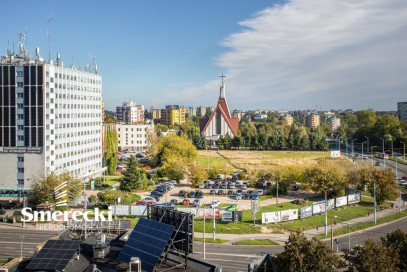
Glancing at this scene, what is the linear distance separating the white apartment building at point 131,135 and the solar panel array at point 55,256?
9251 centimetres

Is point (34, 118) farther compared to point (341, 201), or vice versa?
point (34, 118)

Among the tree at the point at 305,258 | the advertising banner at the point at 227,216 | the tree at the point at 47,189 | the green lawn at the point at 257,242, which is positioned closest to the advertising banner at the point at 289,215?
the advertising banner at the point at 227,216

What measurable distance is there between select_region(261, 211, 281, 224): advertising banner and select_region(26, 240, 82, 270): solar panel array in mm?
26997

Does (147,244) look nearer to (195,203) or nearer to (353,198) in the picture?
(195,203)

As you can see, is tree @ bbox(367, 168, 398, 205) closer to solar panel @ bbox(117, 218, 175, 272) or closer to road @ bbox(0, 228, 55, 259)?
solar panel @ bbox(117, 218, 175, 272)

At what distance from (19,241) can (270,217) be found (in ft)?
92.6

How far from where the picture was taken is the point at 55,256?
16.7 meters

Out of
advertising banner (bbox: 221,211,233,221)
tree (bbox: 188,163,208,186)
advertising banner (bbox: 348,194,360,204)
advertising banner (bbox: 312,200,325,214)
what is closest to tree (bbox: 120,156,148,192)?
tree (bbox: 188,163,208,186)

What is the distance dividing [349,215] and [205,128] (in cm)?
8844

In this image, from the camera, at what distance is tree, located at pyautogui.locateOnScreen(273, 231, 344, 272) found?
20.6 meters

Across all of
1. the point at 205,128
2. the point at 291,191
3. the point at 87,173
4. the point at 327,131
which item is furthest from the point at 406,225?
the point at 327,131

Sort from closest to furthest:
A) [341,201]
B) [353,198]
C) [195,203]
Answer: [195,203], [341,201], [353,198]

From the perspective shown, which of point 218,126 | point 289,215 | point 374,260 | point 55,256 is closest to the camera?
point 55,256

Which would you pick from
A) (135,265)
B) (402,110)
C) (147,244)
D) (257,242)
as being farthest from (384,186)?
(402,110)
